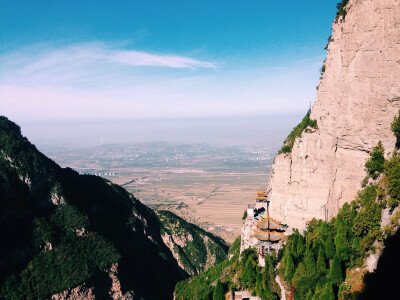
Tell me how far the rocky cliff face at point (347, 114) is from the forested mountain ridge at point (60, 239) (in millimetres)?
31633

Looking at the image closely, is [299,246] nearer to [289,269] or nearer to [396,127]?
[289,269]

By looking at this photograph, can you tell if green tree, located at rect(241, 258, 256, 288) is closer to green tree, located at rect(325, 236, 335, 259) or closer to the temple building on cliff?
the temple building on cliff

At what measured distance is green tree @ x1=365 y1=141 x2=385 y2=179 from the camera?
80.4 ft

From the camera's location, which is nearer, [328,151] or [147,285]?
[328,151]

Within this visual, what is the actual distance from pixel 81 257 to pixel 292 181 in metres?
35.0

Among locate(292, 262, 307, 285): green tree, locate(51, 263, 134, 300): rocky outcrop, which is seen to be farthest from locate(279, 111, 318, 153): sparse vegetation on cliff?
locate(51, 263, 134, 300): rocky outcrop

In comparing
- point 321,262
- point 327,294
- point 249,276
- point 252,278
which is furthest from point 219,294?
point 327,294

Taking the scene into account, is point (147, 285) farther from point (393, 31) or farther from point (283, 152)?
point (393, 31)

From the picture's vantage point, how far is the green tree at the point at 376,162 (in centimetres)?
2452

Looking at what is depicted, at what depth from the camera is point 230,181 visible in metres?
188

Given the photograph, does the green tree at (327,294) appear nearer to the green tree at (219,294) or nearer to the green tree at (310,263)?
the green tree at (310,263)

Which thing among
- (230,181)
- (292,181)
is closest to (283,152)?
(292,181)

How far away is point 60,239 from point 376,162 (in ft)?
148

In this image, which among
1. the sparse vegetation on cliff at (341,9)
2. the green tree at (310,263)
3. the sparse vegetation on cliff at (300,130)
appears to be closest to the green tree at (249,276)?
the green tree at (310,263)
